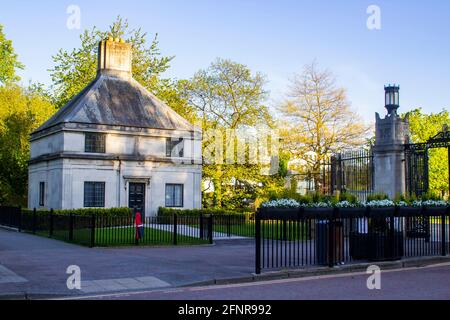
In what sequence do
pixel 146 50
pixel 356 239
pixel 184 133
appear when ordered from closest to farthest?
1. pixel 356 239
2. pixel 184 133
3. pixel 146 50

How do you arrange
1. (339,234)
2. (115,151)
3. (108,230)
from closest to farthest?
(339,234), (108,230), (115,151)

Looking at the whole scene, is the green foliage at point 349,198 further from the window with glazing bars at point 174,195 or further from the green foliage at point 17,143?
the green foliage at point 17,143

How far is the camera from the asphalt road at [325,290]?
10.6 metres

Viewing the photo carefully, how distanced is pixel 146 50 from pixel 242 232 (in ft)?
102

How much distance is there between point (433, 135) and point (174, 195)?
4008 centimetres

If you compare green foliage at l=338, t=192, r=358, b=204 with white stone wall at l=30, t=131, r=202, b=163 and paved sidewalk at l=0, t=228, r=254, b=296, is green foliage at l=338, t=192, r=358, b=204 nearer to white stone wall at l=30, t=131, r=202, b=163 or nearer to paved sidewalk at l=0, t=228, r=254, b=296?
paved sidewalk at l=0, t=228, r=254, b=296

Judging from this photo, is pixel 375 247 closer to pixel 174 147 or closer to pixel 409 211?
pixel 409 211

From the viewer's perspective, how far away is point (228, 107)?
156ft

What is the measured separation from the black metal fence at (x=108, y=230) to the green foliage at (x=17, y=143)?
54.5ft

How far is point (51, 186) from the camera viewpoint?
36469mm

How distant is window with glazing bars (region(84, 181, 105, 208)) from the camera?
1385 inches

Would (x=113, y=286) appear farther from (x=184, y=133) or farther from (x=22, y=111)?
(x=22, y=111)

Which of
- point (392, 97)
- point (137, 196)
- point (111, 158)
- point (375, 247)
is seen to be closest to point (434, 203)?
point (375, 247)
